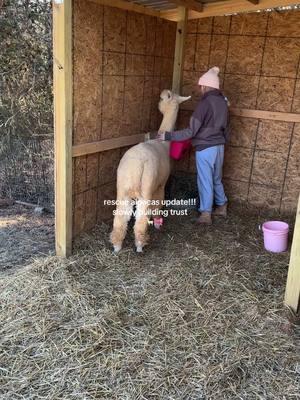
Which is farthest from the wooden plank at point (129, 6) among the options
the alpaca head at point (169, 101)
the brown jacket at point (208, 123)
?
the brown jacket at point (208, 123)

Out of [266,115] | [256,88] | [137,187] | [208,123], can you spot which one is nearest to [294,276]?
[137,187]

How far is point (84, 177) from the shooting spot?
4.54 m

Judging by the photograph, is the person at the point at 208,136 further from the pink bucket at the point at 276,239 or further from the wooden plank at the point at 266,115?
the pink bucket at the point at 276,239

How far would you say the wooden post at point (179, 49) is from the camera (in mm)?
5785

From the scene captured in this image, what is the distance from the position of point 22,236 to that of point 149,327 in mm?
2547

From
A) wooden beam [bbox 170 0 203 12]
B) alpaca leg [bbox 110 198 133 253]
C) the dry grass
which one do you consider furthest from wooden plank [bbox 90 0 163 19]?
the dry grass

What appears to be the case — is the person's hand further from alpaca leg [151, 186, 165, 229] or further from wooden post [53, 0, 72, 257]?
wooden post [53, 0, 72, 257]

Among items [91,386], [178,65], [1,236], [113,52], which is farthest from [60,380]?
[178,65]

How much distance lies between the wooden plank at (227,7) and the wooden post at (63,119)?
2326mm

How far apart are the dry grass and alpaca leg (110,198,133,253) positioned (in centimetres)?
15

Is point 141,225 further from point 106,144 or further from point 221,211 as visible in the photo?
point 221,211

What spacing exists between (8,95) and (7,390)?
4.23 meters

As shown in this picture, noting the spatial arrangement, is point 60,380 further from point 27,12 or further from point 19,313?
point 27,12

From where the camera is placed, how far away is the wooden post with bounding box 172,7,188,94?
19.0ft
